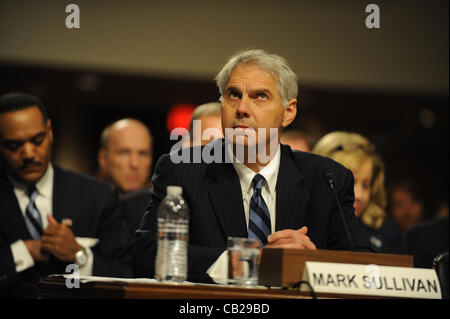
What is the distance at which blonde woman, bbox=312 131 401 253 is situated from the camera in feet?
13.7

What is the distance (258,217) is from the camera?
2.71m

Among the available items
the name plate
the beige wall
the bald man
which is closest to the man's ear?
the name plate

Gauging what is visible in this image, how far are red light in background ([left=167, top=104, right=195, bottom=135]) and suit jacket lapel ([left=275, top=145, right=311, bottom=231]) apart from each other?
5.81m

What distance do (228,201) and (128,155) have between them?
2.37m

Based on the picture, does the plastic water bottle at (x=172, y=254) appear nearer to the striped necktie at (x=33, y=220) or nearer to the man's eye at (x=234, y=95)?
the man's eye at (x=234, y=95)

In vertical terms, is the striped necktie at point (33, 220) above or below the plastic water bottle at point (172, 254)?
above

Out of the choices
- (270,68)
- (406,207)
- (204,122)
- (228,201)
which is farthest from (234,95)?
(406,207)

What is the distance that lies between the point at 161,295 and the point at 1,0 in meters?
5.75

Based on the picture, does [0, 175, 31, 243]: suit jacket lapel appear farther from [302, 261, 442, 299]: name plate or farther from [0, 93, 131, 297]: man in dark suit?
[302, 261, 442, 299]: name plate

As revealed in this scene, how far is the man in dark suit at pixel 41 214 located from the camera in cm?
351

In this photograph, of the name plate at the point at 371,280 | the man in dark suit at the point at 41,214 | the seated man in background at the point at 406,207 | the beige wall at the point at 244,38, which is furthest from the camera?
the beige wall at the point at 244,38

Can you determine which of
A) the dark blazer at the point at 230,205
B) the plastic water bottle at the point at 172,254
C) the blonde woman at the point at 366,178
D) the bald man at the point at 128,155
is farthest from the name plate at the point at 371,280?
the bald man at the point at 128,155

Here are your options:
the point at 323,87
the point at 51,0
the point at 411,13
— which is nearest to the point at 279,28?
the point at 323,87

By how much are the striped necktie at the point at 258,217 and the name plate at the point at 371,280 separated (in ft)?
2.09
